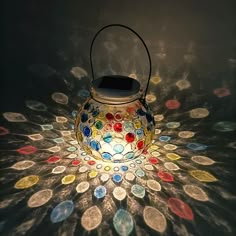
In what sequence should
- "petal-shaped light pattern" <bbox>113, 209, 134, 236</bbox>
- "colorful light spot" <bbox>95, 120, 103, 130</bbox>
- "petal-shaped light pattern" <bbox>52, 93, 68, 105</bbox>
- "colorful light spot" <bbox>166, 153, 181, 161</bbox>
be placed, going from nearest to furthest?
"petal-shaped light pattern" <bbox>113, 209, 134, 236</bbox>, "colorful light spot" <bbox>95, 120, 103, 130</bbox>, "colorful light spot" <bbox>166, 153, 181, 161</bbox>, "petal-shaped light pattern" <bbox>52, 93, 68, 105</bbox>

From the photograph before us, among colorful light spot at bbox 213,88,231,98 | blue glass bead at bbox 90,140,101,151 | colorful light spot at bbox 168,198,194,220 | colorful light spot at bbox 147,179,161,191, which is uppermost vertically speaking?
colorful light spot at bbox 213,88,231,98

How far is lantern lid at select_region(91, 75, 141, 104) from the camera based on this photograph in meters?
Result: 0.81

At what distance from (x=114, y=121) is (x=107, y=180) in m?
0.15

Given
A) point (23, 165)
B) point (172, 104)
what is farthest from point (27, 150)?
point (172, 104)

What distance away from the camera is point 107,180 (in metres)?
0.86

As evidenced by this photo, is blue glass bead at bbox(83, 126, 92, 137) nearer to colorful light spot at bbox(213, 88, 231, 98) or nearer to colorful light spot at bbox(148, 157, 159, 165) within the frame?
colorful light spot at bbox(148, 157, 159, 165)

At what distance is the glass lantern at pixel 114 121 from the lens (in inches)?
32.5

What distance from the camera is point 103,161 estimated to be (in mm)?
902

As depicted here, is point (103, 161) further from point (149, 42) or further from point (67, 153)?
point (149, 42)

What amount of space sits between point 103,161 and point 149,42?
24.7 inches

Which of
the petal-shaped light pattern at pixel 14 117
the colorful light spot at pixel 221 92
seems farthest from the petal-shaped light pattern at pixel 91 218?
the colorful light spot at pixel 221 92

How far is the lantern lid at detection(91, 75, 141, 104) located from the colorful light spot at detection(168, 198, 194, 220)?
254mm

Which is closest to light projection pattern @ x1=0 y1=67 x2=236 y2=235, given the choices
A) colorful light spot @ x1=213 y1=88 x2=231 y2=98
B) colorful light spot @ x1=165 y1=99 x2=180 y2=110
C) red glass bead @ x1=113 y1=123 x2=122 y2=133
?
red glass bead @ x1=113 y1=123 x2=122 y2=133

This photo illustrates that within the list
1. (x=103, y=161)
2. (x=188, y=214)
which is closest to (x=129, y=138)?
(x=103, y=161)
